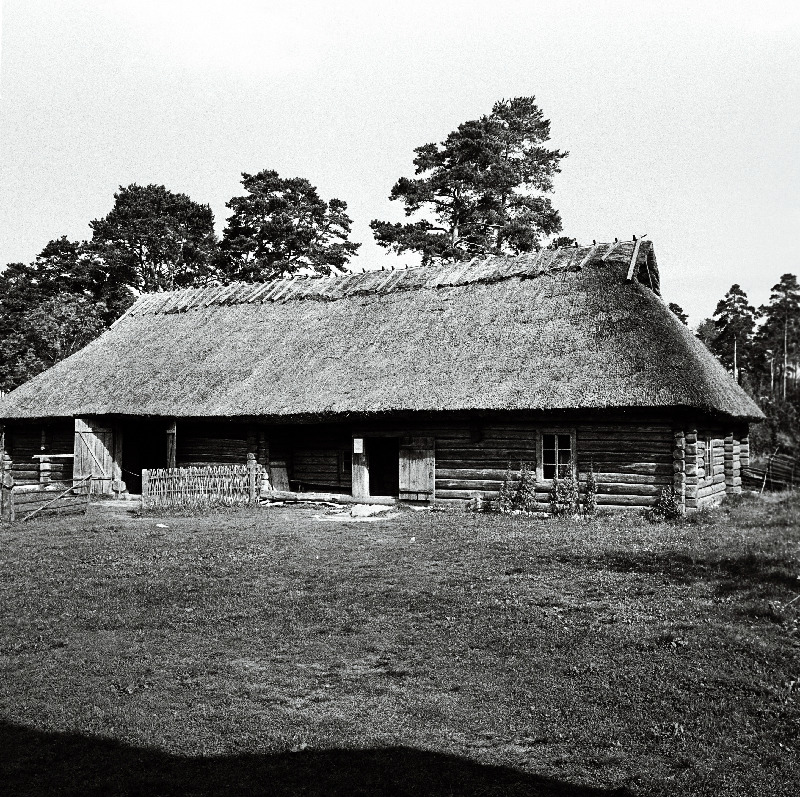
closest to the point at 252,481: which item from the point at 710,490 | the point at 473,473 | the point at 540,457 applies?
the point at 473,473

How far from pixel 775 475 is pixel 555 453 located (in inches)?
512

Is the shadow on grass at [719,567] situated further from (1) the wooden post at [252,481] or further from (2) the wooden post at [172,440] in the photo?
(2) the wooden post at [172,440]

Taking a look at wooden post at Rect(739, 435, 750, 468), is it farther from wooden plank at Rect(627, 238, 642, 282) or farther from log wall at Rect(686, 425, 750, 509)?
wooden plank at Rect(627, 238, 642, 282)

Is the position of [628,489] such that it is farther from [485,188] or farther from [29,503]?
[485,188]

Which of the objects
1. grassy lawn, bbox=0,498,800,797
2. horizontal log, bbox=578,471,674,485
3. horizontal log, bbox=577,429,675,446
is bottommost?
grassy lawn, bbox=0,498,800,797

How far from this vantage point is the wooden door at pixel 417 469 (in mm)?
21094

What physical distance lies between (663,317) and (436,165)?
24359 millimetres

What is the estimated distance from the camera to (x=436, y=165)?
43.4m

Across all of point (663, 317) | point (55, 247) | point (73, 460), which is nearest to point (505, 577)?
point (663, 317)

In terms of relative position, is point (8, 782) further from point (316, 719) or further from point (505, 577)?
point (505, 577)

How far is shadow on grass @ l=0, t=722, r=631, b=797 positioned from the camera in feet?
17.5

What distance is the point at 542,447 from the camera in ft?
66.4

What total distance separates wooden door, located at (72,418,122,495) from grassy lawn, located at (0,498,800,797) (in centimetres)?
1186

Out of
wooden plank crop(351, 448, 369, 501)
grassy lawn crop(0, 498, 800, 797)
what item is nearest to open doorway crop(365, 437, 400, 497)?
wooden plank crop(351, 448, 369, 501)
